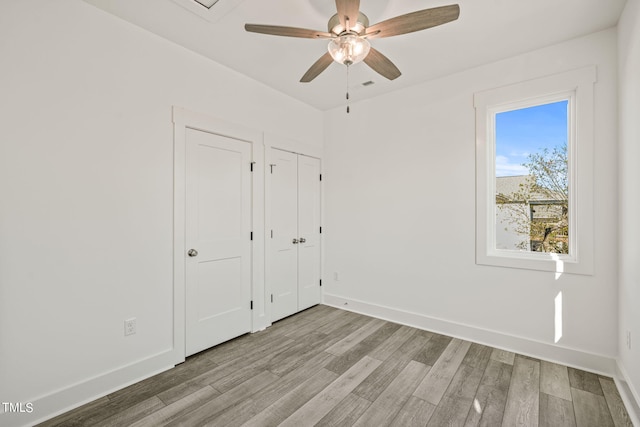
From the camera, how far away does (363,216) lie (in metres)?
3.80

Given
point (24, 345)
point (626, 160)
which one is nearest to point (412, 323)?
point (626, 160)

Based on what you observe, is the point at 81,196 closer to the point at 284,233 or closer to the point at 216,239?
the point at 216,239

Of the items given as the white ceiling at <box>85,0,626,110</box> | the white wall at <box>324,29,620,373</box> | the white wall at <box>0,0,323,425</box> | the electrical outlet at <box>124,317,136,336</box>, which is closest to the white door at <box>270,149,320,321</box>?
the white wall at <box>324,29,620,373</box>

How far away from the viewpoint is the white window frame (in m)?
2.40

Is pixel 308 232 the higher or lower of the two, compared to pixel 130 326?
higher

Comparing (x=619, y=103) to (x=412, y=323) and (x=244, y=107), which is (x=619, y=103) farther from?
(x=244, y=107)

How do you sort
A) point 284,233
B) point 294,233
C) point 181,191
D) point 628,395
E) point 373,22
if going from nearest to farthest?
point 628,395 < point 373,22 < point 181,191 < point 284,233 < point 294,233

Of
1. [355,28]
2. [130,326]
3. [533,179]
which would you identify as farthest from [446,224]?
[130,326]

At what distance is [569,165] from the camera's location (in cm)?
258

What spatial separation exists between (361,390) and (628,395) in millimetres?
1835

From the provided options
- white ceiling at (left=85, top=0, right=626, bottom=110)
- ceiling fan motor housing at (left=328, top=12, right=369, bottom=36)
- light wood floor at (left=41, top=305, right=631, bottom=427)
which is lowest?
light wood floor at (left=41, top=305, right=631, bottom=427)

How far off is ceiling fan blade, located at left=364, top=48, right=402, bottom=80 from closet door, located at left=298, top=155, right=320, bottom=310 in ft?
5.93

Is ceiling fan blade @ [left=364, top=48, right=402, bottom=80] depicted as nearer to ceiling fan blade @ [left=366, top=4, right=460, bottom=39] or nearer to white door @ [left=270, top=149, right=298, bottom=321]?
ceiling fan blade @ [left=366, top=4, right=460, bottom=39]

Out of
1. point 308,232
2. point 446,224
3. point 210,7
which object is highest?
point 210,7
